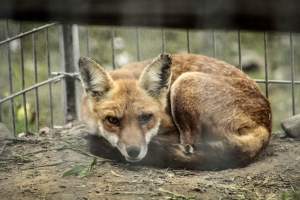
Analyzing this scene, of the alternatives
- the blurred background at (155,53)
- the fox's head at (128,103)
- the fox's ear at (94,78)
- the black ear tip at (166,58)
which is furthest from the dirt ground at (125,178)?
the blurred background at (155,53)

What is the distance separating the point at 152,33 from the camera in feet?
18.3

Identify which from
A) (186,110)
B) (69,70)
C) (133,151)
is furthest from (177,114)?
(69,70)

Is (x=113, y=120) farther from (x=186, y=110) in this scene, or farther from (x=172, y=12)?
(x=172, y=12)

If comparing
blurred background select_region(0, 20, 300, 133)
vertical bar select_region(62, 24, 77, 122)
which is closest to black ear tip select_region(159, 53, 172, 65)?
vertical bar select_region(62, 24, 77, 122)

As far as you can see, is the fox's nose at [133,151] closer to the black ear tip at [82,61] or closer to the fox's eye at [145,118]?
the fox's eye at [145,118]

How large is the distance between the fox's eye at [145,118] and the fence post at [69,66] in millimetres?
1374

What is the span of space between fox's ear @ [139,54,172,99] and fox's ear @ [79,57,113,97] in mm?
185

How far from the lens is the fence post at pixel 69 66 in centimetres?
448

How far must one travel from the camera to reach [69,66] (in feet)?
14.8

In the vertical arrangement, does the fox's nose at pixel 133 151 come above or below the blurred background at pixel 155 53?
below

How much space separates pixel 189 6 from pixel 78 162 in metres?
2.53

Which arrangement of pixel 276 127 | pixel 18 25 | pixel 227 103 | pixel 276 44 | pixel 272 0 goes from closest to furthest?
pixel 272 0 < pixel 227 103 < pixel 18 25 < pixel 276 127 < pixel 276 44

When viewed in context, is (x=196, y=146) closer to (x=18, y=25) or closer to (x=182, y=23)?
(x=18, y=25)

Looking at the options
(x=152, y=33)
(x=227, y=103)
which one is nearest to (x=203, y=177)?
(x=227, y=103)
